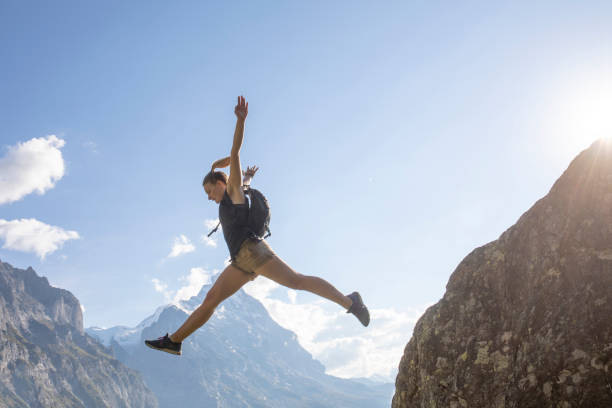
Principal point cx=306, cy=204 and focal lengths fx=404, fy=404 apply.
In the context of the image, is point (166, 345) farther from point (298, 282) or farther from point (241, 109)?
point (241, 109)

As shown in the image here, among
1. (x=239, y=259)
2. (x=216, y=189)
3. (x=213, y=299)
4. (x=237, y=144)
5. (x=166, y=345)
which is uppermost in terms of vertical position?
(x=237, y=144)

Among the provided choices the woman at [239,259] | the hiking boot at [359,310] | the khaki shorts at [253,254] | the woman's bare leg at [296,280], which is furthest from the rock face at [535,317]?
the khaki shorts at [253,254]

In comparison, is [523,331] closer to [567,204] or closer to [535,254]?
[535,254]

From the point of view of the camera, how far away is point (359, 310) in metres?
6.09

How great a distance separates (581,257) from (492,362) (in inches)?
53.7

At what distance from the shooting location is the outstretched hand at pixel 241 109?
222 inches

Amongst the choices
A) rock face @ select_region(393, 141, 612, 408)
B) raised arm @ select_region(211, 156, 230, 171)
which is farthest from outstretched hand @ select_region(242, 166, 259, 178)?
rock face @ select_region(393, 141, 612, 408)

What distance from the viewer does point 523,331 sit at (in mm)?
4023

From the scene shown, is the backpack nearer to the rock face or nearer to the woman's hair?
the woman's hair

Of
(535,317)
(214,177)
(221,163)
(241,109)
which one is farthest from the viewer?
(221,163)

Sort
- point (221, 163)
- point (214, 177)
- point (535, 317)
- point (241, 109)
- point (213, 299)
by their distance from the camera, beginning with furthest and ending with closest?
point (221, 163) → point (214, 177) → point (213, 299) → point (241, 109) → point (535, 317)

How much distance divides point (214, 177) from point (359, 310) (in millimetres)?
2968

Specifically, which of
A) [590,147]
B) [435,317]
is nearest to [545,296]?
[435,317]

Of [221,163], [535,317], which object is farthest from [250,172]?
[535,317]
